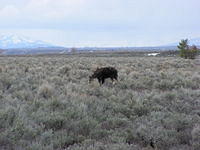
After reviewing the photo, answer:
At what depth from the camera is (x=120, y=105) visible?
10.3m

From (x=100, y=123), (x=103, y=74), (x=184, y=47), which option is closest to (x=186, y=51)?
(x=184, y=47)

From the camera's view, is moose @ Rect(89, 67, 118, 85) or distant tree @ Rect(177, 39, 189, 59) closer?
moose @ Rect(89, 67, 118, 85)

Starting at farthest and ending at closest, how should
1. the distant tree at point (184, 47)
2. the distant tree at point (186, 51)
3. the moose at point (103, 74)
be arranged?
1. the distant tree at point (184, 47)
2. the distant tree at point (186, 51)
3. the moose at point (103, 74)

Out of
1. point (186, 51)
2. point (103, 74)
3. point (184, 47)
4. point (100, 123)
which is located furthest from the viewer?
point (184, 47)

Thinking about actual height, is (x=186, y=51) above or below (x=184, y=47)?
below

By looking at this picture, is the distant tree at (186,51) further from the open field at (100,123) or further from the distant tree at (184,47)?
the open field at (100,123)

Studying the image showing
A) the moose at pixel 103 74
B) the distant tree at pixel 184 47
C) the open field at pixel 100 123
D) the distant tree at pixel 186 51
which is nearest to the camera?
the open field at pixel 100 123

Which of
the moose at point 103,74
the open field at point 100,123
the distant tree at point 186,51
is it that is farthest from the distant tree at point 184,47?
the open field at point 100,123

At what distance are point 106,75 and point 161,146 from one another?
9.80 m

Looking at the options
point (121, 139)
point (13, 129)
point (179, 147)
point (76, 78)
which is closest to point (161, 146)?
point (179, 147)

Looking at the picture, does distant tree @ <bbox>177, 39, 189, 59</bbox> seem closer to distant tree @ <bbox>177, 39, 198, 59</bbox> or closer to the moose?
distant tree @ <bbox>177, 39, 198, 59</bbox>

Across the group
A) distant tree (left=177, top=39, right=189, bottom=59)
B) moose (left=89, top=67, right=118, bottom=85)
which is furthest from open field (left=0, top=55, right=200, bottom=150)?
distant tree (left=177, top=39, right=189, bottom=59)

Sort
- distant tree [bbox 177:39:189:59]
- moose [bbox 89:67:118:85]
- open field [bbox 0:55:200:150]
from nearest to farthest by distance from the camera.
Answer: open field [bbox 0:55:200:150], moose [bbox 89:67:118:85], distant tree [bbox 177:39:189:59]

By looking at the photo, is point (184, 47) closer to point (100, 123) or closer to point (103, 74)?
point (103, 74)
